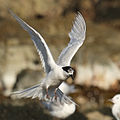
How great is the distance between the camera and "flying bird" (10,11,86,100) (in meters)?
8.17

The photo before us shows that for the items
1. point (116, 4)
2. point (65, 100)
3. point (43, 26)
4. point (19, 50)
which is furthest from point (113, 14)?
point (65, 100)

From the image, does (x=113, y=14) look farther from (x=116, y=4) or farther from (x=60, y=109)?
(x=60, y=109)

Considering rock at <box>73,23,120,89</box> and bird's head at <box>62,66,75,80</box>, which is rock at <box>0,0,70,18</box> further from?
bird's head at <box>62,66,75,80</box>

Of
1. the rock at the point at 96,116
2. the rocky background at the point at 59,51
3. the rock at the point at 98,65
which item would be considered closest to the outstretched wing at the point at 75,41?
the rock at the point at 96,116

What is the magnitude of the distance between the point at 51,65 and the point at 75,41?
90 cm

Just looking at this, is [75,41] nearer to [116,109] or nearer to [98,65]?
[116,109]

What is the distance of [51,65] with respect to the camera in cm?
850

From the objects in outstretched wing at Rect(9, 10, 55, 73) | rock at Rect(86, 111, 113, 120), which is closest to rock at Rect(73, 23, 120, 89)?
rock at Rect(86, 111, 113, 120)

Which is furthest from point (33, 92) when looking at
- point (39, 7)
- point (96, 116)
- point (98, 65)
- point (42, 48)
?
point (39, 7)

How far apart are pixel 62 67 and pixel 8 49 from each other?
7.04 metres

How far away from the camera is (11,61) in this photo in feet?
49.4

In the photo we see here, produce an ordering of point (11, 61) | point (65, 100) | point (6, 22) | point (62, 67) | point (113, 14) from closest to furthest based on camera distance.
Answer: point (62, 67), point (65, 100), point (11, 61), point (6, 22), point (113, 14)

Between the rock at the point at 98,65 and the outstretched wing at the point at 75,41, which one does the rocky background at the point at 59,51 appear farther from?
the outstretched wing at the point at 75,41

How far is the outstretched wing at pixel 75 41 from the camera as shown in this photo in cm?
886
